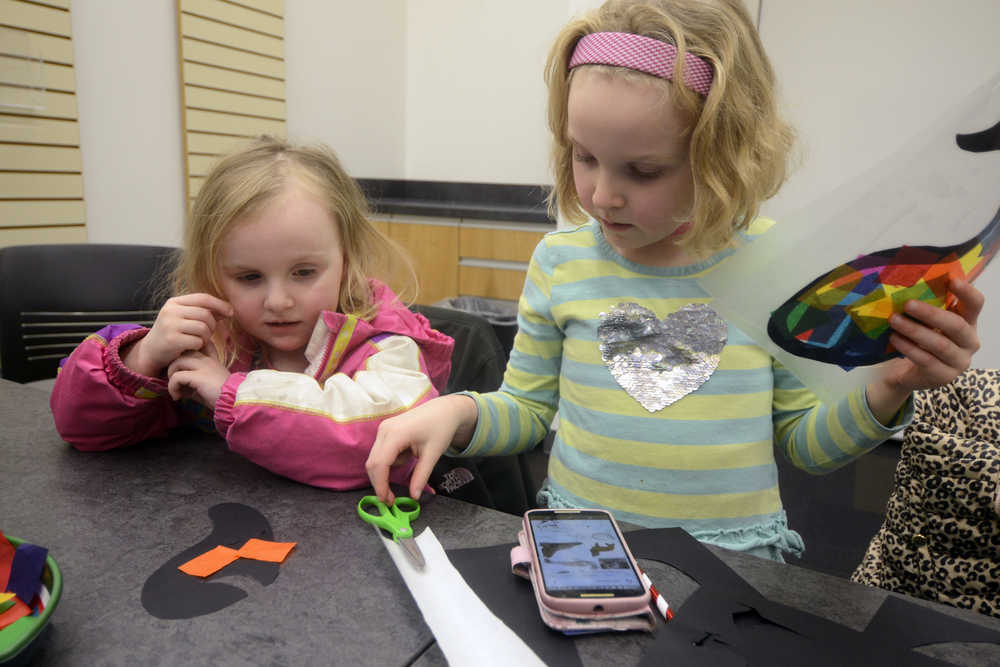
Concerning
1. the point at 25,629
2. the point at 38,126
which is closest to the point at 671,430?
the point at 25,629

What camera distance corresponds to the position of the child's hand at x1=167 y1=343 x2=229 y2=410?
0.75 meters

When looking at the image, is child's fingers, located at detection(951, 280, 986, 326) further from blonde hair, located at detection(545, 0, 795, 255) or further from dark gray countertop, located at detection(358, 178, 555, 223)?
dark gray countertop, located at detection(358, 178, 555, 223)

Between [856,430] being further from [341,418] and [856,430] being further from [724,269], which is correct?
[341,418]

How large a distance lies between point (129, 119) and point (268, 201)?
1.88 metres

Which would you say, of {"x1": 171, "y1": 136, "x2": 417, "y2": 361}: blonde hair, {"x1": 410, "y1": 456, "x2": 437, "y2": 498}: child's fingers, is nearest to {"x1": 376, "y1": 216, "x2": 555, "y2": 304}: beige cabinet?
{"x1": 171, "y1": 136, "x2": 417, "y2": 361}: blonde hair

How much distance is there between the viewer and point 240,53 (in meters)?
2.69

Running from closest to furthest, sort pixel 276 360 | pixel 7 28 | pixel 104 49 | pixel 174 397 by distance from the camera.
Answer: pixel 174 397 → pixel 276 360 → pixel 7 28 → pixel 104 49

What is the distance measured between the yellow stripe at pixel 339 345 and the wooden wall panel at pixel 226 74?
1765mm

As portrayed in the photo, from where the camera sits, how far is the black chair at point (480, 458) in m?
0.92

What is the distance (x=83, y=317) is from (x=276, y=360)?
64 cm

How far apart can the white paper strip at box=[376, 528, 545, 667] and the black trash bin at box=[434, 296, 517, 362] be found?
160 centimetres

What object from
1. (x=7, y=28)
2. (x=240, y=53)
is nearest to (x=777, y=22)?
(x=240, y=53)

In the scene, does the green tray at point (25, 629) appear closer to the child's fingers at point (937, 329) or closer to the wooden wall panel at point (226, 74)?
the child's fingers at point (937, 329)

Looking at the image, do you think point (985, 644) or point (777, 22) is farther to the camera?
point (777, 22)
